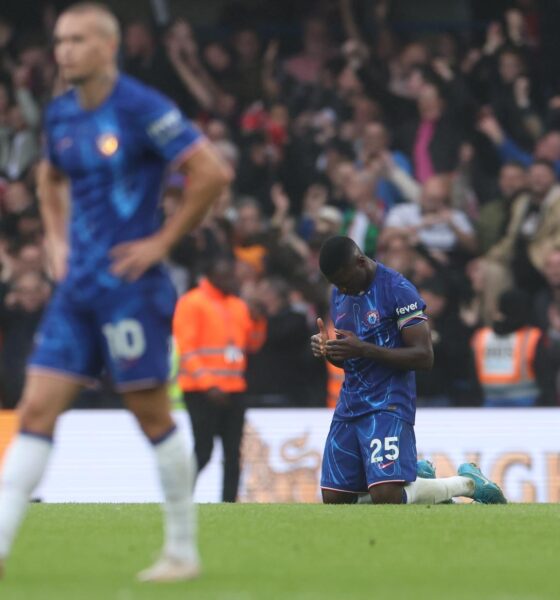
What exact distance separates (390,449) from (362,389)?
45cm

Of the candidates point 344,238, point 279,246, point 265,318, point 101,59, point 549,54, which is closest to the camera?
point 101,59

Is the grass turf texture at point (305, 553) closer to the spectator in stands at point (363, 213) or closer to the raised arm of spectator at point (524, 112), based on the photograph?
the spectator in stands at point (363, 213)

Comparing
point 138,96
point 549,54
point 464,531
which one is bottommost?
point 464,531

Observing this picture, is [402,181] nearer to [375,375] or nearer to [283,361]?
[283,361]

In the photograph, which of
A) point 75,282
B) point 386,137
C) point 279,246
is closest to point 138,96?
point 75,282

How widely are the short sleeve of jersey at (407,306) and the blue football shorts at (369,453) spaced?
63 centimetres

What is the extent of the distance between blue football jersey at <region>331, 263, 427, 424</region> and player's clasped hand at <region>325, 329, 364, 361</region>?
15.8 inches

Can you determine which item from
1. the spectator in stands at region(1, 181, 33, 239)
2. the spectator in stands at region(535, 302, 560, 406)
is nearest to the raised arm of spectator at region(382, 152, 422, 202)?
the spectator in stands at region(535, 302, 560, 406)

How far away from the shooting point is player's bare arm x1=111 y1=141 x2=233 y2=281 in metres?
6.72

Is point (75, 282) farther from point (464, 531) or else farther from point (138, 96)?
point (464, 531)

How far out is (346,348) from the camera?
10445mm

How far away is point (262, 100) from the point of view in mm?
20219

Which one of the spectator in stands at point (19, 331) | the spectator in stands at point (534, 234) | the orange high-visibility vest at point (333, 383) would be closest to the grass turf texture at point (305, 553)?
the orange high-visibility vest at point (333, 383)

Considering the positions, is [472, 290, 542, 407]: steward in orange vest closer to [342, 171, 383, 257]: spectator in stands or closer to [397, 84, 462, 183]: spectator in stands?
[342, 171, 383, 257]: spectator in stands
